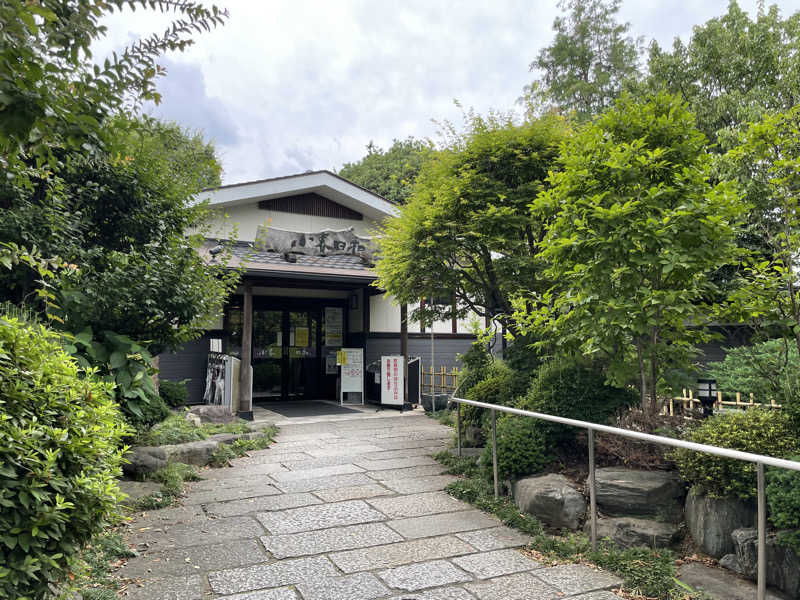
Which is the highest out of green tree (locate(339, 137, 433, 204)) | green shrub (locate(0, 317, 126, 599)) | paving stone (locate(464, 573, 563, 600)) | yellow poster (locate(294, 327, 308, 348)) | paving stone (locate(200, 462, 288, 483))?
green tree (locate(339, 137, 433, 204))

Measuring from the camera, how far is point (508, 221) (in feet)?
21.8

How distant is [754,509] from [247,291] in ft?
29.2

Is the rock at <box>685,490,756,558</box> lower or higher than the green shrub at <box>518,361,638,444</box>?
lower

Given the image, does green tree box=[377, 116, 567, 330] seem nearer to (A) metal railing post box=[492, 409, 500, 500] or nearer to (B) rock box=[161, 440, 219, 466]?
(A) metal railing post box=[492, 409, 500, 500]

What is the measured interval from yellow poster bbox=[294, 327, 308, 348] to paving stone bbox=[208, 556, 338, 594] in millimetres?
9808

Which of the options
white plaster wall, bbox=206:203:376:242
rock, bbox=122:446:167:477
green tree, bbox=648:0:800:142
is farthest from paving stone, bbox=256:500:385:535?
green tree, bbox=648:0:800:142

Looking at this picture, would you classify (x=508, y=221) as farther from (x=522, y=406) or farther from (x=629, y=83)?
(x=629, y=83)

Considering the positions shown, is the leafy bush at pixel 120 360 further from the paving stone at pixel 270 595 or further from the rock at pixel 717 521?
the rock at pixel 717 521

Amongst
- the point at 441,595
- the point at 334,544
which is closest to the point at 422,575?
the point at 441,595

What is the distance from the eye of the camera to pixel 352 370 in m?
12.3

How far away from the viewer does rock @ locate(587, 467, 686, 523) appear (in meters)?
3.94

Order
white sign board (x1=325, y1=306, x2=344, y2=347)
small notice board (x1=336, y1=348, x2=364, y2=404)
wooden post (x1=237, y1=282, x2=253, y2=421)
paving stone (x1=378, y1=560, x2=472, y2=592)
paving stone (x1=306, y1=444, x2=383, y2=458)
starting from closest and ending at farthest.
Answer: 1. paving stone (x1=378, y1=560, x2=472, y2=592)
2. paving stone (x1=306, y1=444, x2=383, y2=458)
3. wooden post (x1=237, y1=282, x2=253, y2=421)
4. small notice board (x1=336, y1=348, x2=364, y2=404)
5. white sign board (x1=325, y1=306, x2=344, y2=347)

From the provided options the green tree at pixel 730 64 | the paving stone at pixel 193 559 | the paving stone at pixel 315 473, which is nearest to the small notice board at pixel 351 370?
the paving stone at pixel 315 473

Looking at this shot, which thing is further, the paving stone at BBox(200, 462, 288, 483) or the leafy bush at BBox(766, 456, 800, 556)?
the paving stone at BBox(200, 462, 288, 483)
